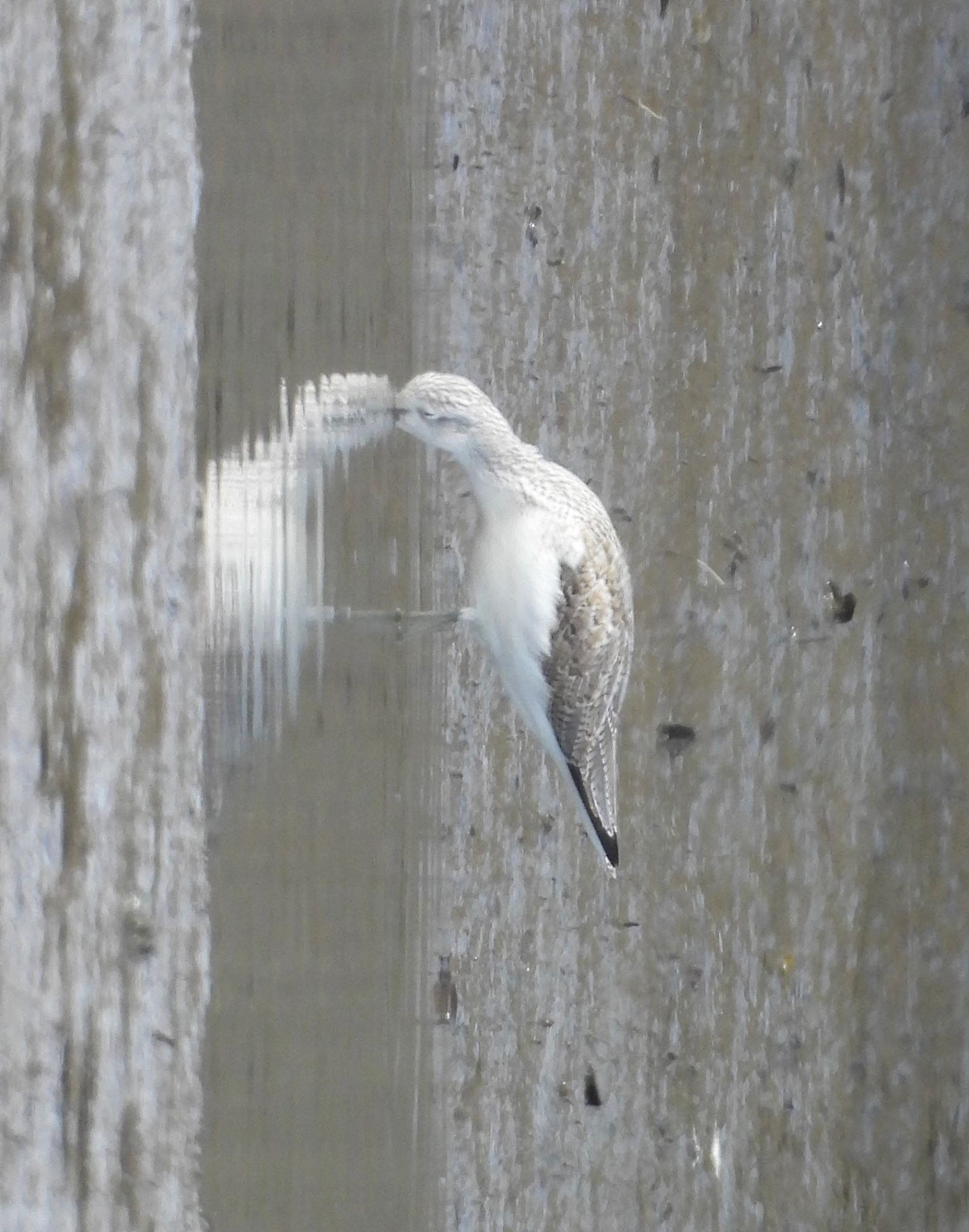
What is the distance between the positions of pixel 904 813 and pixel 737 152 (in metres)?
0.68

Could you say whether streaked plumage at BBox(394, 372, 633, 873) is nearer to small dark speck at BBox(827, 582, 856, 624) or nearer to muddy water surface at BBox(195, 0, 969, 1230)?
muddy water surface at BBox(195, 0, 969, 1230)

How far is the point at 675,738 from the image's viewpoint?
1327 mm

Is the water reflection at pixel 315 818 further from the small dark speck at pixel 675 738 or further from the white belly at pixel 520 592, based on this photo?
the small dark speck at pixel 675 738

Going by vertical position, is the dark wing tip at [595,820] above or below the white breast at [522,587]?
below

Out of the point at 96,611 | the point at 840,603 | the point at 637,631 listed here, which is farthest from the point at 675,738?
the point at 96,611

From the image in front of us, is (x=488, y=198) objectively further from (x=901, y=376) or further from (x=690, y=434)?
(x=901, y=376)

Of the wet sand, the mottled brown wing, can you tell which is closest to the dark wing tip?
the mottled brown wing

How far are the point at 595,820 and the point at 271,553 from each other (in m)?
0.35

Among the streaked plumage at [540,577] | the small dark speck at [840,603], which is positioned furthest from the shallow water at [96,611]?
the small dark speck at [840,603]

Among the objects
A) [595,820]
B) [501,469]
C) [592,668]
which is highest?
[501,469]

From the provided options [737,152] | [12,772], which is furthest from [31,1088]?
[737,152]

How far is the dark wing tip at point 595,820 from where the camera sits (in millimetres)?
1062

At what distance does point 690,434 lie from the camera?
1299 mm

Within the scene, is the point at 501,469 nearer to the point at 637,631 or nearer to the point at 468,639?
the point at 468,639
